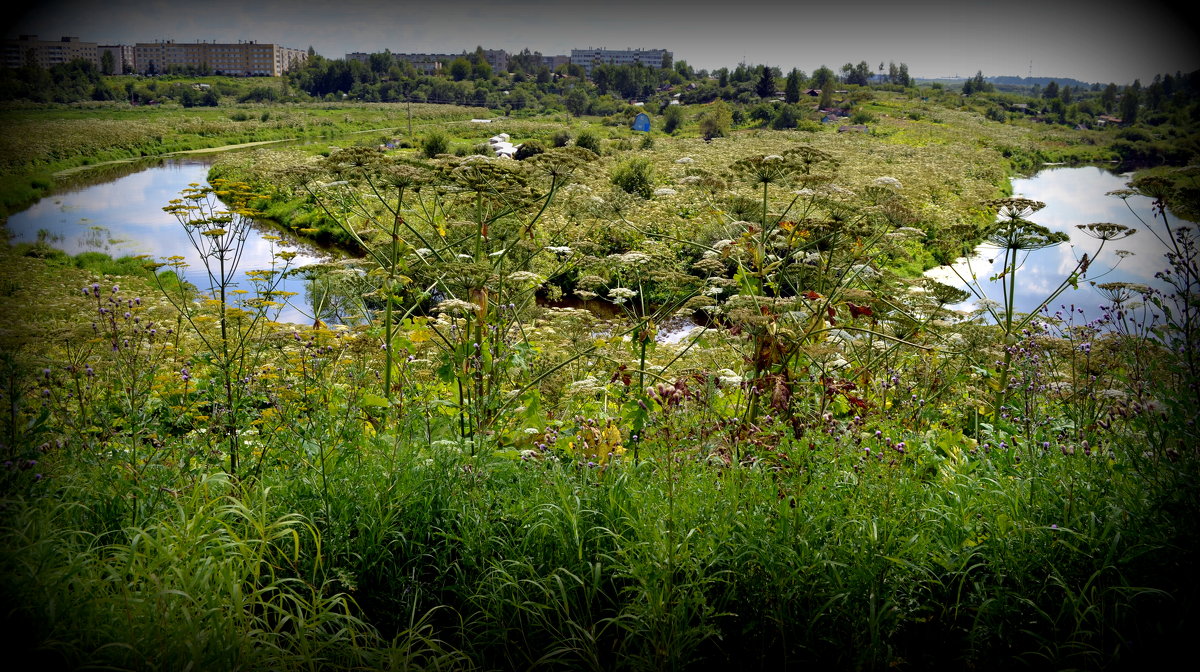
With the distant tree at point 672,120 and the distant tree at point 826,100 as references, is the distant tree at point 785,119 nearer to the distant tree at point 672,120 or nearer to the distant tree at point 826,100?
the distant tree at point 672,120

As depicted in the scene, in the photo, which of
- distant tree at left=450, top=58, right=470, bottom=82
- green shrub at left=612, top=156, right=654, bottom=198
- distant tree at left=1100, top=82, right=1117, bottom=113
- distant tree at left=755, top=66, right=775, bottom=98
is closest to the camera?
distant tree at left=1100, top=82, right=1117, bottom=113

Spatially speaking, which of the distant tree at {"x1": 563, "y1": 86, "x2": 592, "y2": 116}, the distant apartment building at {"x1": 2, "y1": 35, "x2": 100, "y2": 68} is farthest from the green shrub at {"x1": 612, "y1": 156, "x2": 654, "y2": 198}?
the distant tree at {"x1": 563, "y1": 86, "x2": 592, "y2": 116}

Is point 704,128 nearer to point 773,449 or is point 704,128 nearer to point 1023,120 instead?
point 1023,120

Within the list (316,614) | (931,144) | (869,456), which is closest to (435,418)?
(316,614)

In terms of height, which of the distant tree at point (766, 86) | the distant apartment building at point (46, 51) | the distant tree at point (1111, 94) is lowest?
the distant apartment building at point (46, 51)

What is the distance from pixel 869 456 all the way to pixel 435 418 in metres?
2.26

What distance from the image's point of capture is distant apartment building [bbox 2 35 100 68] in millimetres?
2459

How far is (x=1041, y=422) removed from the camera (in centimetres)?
361

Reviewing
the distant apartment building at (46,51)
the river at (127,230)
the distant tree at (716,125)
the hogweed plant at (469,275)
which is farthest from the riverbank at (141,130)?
the distant tree at (716,125)

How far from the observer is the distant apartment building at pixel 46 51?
8.07 feet

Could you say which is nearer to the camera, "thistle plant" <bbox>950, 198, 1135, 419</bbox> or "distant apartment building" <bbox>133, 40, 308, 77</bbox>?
"thistle plant" <bbox>950, 198, 1135, 419</bbox>

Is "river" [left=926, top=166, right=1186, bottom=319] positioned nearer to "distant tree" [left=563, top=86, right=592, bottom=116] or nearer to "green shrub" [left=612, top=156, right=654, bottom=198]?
"green shrub" [left=612, top=156, right=654, bottom=198]

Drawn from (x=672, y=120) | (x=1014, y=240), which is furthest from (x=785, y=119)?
(x=1014, y=240)

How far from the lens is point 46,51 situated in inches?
113
